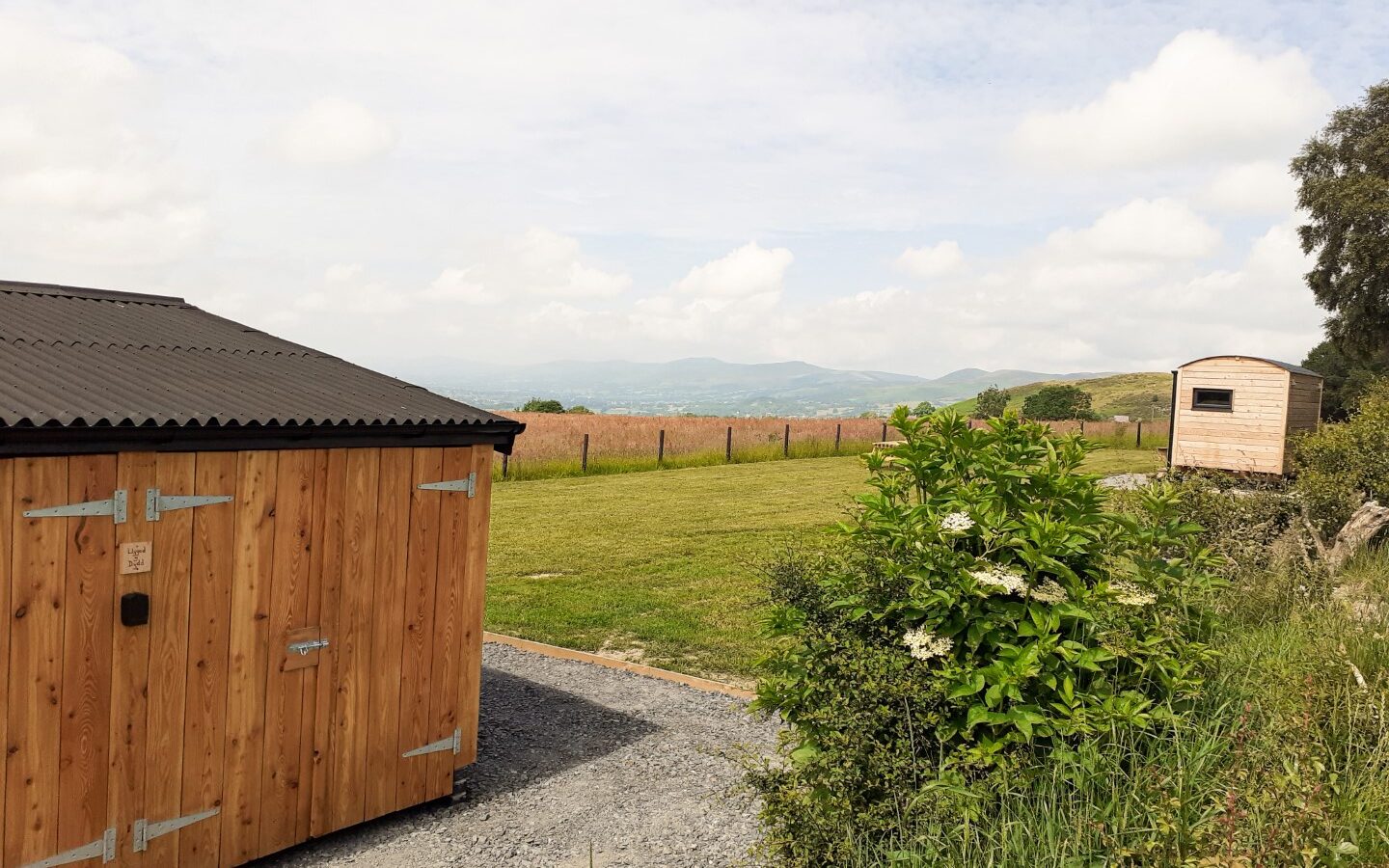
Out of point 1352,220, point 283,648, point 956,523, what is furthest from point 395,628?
point 1352,220

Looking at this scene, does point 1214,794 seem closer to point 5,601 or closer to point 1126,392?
point 5,601

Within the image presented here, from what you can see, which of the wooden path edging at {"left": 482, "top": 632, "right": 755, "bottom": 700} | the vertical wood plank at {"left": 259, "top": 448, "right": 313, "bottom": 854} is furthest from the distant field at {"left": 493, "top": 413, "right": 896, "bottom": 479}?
the vertical wood plank at {"left": 259, "top": 448, "right": 313, "bottom": 854}

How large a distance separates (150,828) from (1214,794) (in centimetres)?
467

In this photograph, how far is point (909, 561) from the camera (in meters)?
4.52

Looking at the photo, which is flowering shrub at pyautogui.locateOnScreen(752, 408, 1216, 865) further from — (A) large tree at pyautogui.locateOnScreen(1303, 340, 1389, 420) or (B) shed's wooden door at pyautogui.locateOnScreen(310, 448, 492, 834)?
(A) large tree at pyautogui.locateOnScreen(1303, 340, 1389, 420)

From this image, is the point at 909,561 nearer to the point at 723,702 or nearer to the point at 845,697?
the point at 845,697

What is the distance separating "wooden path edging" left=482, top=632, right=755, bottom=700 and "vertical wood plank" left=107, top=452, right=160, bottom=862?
14.0 feet

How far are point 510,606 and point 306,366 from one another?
4807mm

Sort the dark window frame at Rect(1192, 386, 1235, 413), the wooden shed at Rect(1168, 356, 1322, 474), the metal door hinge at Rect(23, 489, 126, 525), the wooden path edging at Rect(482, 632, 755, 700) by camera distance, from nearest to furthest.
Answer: the metal door hinge at Rect(23, 489, 126, 525) < the wooden path edging at Rect(482, 632, 755, 700) < the wooden shed at Rect(1168, 356, 1322, 474) < the dark window frame at Rect(1192, 386, 1235, 413)

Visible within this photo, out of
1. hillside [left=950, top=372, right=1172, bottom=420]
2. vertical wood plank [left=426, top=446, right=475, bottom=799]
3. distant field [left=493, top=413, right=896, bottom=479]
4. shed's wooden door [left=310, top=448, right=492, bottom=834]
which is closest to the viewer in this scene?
shed's wooden door [left=310, top=448, right=492, bottom=834]

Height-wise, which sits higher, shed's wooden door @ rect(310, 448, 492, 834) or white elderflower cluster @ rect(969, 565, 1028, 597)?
white elderflower cluster @ rect(969, 565, 1028, 597)

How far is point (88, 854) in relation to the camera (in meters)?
4.37

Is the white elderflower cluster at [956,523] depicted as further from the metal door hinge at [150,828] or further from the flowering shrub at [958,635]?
the metal door hinge at [150,828]

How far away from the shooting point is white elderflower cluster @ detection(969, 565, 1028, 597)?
4066mm
